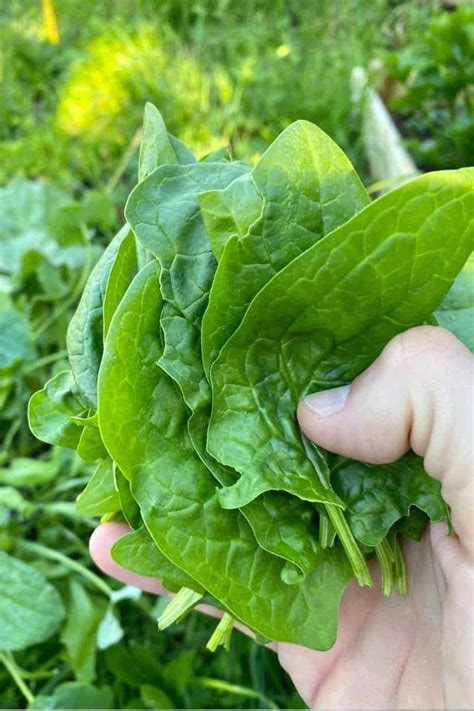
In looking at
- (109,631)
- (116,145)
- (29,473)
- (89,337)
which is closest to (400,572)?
(89,337)

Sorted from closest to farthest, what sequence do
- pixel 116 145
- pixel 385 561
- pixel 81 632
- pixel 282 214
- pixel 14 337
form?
1. pixel 282 214
2. pixel 385 561
3. pixel 81 632
4. pixel 14 337
5. pixel 116 145


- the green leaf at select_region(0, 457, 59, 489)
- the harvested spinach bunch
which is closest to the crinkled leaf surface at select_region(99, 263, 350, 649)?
the harvested spinach bunch

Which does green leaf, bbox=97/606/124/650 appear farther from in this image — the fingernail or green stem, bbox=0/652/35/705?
the fingernail

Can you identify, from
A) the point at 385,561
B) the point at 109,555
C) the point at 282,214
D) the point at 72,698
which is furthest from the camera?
the point at 72,698

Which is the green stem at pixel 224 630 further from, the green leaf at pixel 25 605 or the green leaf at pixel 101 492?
the green leaf at pixel 25 605

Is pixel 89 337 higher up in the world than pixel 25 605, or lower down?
higher up

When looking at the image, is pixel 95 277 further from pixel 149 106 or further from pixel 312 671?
pixel 312 671

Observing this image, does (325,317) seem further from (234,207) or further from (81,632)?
(81,632)
